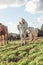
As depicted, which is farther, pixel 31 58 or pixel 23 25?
pixel 23 25

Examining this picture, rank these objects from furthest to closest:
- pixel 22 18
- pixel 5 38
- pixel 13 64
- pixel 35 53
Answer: pixel 5 38, pixel 22 18, pixel 35 53, pixel 13 64

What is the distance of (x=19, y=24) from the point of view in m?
21.3

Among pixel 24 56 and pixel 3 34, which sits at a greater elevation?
pixel 3 34

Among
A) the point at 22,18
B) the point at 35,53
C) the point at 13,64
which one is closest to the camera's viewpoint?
the point at 13,64

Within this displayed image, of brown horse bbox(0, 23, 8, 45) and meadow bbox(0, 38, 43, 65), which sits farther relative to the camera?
brown horse bbox(0, 23, 8, 45)

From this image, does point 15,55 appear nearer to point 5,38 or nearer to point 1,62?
point 1,62

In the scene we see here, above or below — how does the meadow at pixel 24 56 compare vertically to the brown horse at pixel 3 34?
below

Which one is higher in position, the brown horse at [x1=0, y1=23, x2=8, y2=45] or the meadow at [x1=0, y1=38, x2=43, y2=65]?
the brown horse at [x1=0, y1=23, x2=8, y2=45]

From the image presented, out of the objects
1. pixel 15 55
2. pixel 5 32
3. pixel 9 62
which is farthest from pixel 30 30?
pixel 9 62

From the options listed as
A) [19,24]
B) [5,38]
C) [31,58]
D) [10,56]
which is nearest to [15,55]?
[10,56]

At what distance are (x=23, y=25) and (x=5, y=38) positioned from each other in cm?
289

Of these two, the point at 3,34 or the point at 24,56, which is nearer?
the point at 24,56

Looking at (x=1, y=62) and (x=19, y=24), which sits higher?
(x=19, y=24)

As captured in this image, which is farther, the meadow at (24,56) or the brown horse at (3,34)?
the brown horse at (3,34)
